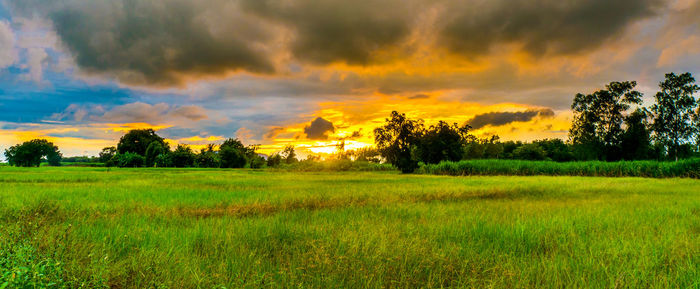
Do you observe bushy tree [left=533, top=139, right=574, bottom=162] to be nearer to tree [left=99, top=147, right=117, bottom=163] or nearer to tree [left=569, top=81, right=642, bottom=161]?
tree [left=569, top=81, right=642, bottom=161]

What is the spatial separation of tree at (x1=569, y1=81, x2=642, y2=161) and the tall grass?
2064cm

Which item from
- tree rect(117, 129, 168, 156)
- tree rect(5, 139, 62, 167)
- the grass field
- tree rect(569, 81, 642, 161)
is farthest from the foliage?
tree rect(569, 81, 642, 161)

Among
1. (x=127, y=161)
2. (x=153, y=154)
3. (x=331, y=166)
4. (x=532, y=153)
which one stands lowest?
(x=331, y=166)

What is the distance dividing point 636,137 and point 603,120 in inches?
173

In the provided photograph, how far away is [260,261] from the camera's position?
3.75m

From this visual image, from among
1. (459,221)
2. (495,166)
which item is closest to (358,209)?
(459,221)

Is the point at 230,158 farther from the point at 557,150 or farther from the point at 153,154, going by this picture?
the point at 557,150

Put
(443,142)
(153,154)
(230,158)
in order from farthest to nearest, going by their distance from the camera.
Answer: (153,154) < (230,158) < (443,142)

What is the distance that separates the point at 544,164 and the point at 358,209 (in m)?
29.2

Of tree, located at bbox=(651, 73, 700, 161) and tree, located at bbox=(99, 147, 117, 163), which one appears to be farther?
tree, located at bbox=(99, 147, 117, 163)

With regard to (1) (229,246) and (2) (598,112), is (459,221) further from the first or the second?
(2) (598,112)

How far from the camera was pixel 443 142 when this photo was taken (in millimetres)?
35125

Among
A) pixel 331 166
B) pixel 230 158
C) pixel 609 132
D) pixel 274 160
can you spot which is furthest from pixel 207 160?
pixel 609 132

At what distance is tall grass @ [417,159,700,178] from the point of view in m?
25.1
